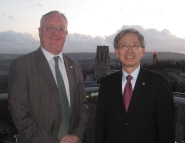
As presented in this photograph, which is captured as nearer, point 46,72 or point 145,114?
point 145,114

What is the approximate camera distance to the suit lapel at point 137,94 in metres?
2.01

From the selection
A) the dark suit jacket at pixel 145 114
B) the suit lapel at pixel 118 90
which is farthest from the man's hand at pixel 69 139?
the suit lapel at pixel 118 90

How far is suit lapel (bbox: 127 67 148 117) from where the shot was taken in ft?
6.61

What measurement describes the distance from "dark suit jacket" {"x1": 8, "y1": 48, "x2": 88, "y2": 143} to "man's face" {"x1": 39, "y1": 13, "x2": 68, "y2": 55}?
0.13 m

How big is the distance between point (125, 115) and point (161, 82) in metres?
0.50

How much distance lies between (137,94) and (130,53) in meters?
0.44

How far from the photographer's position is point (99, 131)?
7.30 feet

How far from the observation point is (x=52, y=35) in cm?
223

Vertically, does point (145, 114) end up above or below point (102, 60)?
above

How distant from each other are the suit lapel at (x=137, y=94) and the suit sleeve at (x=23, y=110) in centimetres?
87

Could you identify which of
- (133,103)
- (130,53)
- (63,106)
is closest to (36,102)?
(63,106)

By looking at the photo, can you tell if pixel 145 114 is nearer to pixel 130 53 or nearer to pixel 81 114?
pixel 130 53

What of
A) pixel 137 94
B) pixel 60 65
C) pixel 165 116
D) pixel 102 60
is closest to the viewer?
pixel 165 116

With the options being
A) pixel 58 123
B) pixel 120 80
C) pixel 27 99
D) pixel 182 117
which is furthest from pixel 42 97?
pixel 182 117
